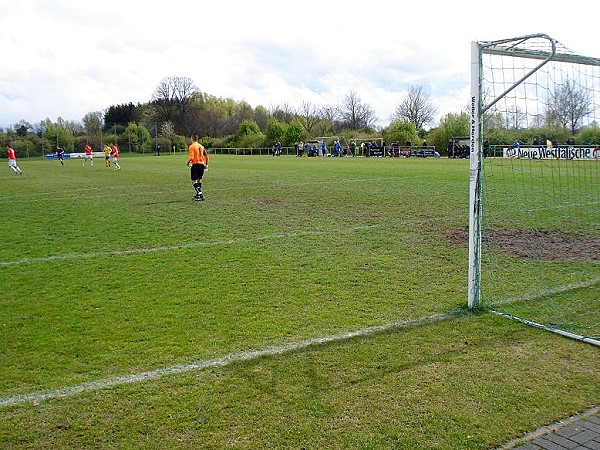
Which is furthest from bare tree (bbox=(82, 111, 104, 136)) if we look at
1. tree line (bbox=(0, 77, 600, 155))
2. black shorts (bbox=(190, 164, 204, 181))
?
black shorts (bbox=(190, 164, 204, 181))

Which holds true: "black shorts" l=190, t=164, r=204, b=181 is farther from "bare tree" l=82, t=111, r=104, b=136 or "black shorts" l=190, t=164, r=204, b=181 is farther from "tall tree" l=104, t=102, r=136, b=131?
"tall tree" l=104, t=102, r=136, b=131

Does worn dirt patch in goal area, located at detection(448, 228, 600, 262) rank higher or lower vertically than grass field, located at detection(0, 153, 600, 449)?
higher

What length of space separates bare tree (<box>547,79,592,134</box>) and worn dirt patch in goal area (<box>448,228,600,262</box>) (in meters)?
2.22

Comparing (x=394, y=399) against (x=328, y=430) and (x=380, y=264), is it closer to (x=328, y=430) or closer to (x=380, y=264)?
(x=328, y=430)

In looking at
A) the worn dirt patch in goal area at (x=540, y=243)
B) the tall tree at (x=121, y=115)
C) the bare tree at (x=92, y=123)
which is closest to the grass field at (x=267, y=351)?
the worn dirt patch in goal area at (x=540, y=243)

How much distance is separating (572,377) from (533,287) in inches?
105

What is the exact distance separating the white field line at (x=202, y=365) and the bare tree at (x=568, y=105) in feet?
9.57

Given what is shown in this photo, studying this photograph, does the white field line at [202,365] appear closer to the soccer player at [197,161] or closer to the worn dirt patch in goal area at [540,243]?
the worn dirt patch in goal area at [540,243]

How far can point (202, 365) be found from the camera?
4602 millimetres

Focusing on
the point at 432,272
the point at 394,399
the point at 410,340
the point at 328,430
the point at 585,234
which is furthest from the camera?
the point at 585,234

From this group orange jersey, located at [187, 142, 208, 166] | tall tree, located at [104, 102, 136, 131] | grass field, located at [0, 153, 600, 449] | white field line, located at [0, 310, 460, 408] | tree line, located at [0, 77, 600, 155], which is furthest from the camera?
tall tree, located at [104, 102, 136, 131]

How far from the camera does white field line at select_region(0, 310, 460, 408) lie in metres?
4.11

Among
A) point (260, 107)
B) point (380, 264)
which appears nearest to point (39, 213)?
point (380, 264)

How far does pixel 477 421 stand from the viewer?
365cm
